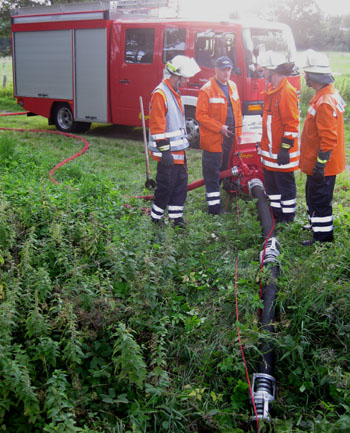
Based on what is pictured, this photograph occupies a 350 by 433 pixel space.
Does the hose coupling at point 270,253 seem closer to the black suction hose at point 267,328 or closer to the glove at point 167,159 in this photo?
the black suction hose at point 267,328

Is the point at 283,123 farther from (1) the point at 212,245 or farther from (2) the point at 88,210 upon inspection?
(2) the point at 88,210

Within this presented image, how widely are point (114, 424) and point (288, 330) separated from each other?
144cm

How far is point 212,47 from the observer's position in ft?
29.8

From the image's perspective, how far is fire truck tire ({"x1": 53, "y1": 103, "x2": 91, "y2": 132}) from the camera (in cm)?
1168

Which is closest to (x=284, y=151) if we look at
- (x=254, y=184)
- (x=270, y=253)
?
(x=254, y=184)

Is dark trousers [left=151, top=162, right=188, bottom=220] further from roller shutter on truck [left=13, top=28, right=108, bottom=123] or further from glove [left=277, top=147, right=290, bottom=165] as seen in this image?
roller shutter on truck [left=13, top=28, right=108, bottom=123]

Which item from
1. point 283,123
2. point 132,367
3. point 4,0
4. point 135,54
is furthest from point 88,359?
point 4,0

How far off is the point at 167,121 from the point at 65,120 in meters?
6.96

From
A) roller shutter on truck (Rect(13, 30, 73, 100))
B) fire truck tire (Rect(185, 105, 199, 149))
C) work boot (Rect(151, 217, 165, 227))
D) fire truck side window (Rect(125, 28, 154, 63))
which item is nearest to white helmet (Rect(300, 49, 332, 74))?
work boot (Rect(151, 217, 165, 227))

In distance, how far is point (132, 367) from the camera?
2977 millimetres

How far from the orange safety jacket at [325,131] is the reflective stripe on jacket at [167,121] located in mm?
1354

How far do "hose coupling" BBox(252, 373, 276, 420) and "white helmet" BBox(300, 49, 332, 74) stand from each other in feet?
10.2

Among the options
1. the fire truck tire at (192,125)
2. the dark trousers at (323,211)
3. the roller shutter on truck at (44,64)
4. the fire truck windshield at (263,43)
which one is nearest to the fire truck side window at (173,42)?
the fire truck tire at (192,125)

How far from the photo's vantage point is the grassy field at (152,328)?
2.92 m
